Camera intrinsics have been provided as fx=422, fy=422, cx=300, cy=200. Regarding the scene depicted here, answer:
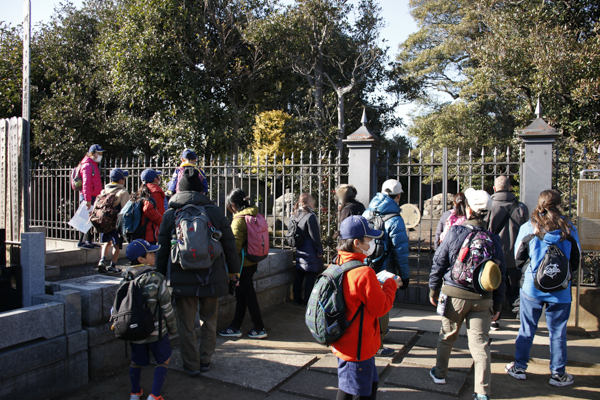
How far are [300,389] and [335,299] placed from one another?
151 centimetres

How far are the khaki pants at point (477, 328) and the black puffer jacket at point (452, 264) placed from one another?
6cm

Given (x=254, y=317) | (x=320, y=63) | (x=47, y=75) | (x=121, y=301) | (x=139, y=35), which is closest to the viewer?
(x=121, y=301)

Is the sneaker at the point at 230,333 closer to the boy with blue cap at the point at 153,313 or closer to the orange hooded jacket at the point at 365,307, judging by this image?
the boy with blue cap at the point at 153,313

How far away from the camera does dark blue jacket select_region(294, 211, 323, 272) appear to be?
553cm

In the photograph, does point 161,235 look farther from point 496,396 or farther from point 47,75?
point 47,75

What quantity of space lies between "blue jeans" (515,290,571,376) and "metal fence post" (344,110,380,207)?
2.68 m

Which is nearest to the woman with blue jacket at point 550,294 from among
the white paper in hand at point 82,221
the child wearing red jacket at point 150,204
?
the child wearing red jacket at point 150,204

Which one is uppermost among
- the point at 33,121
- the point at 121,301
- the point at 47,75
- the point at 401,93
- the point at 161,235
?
the point at 401,93

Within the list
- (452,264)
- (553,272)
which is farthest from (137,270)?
(553,272)

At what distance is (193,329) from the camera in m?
3.58

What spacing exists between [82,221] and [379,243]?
167 inches

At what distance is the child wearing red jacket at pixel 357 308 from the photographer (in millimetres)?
2355

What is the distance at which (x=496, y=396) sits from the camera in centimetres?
340

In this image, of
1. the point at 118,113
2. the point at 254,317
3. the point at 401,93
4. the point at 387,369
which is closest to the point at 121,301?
the point at 254,317
